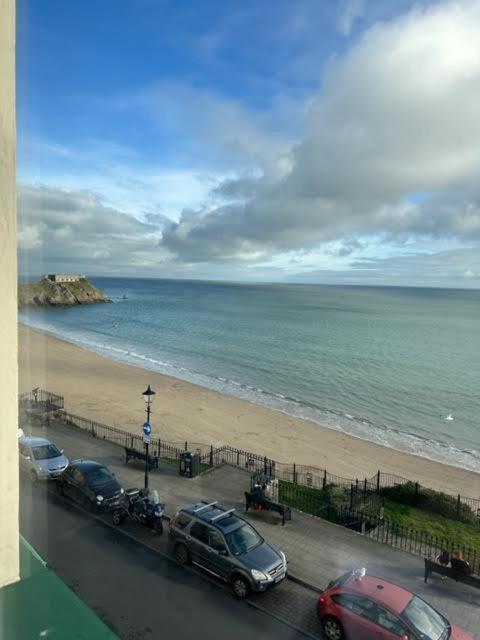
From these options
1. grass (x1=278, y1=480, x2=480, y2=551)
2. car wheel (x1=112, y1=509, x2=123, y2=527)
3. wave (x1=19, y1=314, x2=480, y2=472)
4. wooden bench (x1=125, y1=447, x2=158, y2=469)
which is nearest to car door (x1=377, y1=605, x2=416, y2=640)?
grass (x1=278, y1=480, x2=480, y2=551)

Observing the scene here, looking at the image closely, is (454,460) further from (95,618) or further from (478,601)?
(95,618)

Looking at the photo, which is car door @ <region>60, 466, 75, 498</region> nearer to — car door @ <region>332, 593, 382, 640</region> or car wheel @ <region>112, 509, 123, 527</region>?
car wheel @ <region>112, 509, 123, 527</region>

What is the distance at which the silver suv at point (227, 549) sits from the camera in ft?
18.2

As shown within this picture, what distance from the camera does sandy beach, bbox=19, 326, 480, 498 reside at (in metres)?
14.5

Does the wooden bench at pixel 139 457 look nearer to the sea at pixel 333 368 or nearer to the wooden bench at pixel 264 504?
the wooden bench at pixel 264 504

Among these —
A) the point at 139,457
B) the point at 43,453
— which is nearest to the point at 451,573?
the point at 43,453

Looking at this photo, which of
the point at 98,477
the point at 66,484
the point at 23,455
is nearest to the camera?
the point at 23,455

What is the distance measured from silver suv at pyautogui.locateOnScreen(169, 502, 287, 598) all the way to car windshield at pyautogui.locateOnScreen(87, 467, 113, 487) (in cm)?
178

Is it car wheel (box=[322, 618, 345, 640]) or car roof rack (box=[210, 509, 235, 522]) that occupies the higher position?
car roof rack (box=[210, 509, 235, 522])

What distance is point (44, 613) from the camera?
3.42 ft

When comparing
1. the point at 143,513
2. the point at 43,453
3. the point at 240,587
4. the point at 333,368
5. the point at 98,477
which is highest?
the point at 43,453

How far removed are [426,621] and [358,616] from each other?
650 mm

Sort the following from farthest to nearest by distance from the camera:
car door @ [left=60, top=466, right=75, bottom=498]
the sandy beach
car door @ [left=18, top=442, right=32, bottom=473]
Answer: the sandy beach → car door @ [left=60, top=466, right=75, bottom=498] → car door @ [left=18, top=442, right=32, bottom=473]

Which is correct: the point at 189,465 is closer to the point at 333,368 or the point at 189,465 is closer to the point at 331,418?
the point at 331,418
